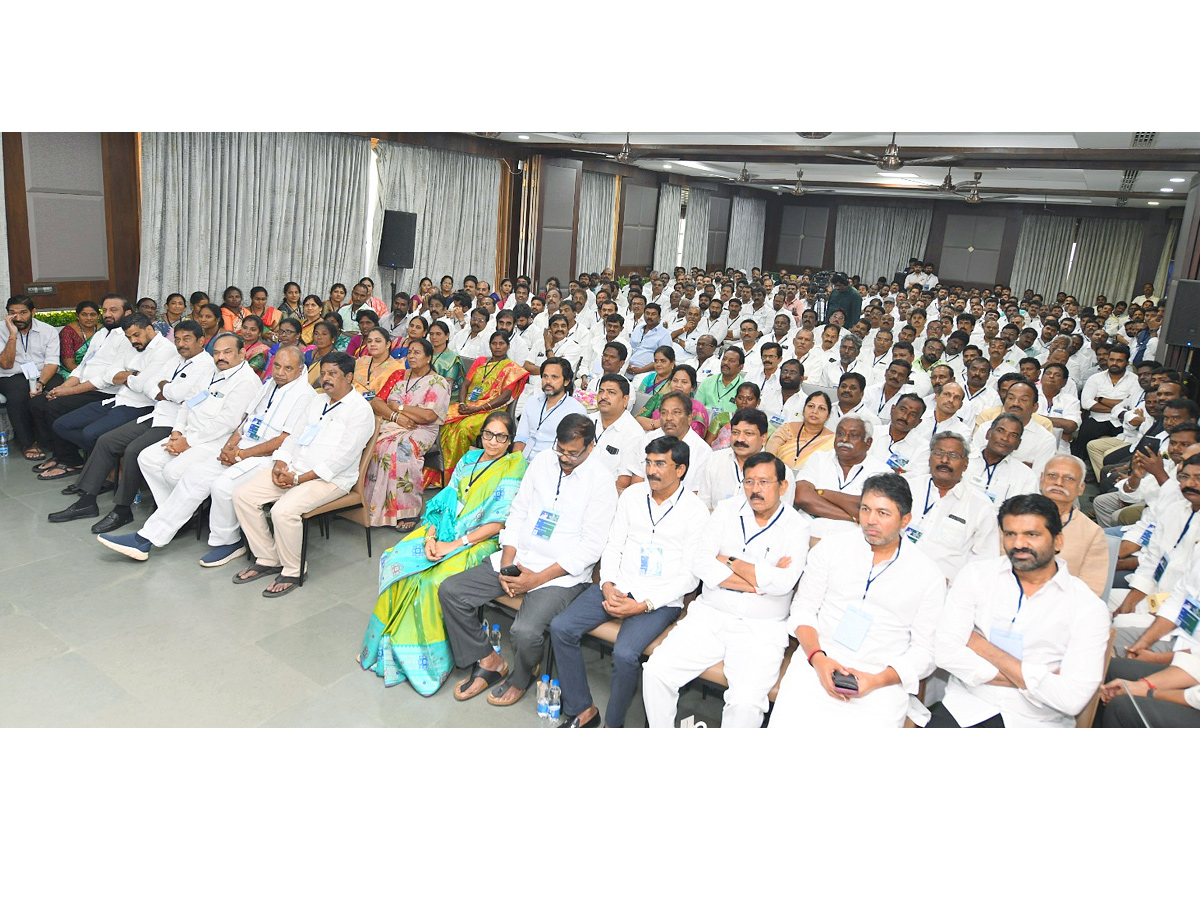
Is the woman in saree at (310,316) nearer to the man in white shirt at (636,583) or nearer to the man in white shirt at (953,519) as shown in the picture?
the man in white shirt at (636,583)

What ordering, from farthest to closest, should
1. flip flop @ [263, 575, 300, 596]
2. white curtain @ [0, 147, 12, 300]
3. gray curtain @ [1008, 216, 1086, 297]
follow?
gray curtain @ [1008, 216, 1086, 297]
white curtain @ [0, 147, 12, 300]
flip flop @ [263, 575, 300, 596]

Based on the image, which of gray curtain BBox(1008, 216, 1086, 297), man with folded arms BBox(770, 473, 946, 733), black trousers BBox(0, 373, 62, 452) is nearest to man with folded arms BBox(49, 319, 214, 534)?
black trousers BBox(0, 373, 62, 452)

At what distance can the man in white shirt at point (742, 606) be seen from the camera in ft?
9.21

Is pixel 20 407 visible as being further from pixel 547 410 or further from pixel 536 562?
pixel 536 562

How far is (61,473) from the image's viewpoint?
5.41 meters

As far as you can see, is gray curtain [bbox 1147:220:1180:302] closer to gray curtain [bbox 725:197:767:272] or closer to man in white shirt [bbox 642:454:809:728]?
gray curtain [bbox 725:197:767:272]

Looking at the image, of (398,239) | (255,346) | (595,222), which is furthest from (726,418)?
(595,222)

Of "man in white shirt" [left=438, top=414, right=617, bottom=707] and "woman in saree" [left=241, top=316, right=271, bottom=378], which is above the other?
"woman in saree" [left=241, top=316, right=271, bottom=378]

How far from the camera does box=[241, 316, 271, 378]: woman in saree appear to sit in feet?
19.3

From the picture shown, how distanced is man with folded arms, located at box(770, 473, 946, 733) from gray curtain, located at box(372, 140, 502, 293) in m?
8.53

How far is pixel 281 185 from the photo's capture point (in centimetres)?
855

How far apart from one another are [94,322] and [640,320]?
5386 mm
